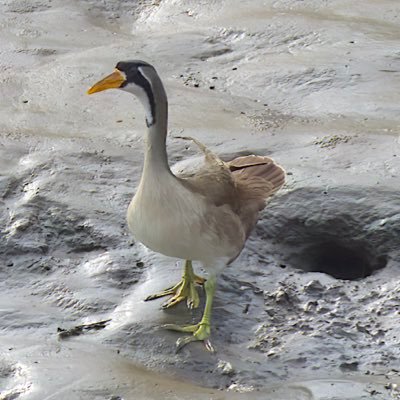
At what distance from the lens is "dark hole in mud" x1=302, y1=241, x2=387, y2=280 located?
6016 mm

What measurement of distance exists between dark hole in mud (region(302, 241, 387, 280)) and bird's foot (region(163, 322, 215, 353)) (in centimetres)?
103

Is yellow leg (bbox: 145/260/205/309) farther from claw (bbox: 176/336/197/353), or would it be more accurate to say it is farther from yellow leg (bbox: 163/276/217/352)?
claw (bbox: 176/336/197/353)

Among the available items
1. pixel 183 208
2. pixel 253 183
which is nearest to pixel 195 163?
pixel 253 183

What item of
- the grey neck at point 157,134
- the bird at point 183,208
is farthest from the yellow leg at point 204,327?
the grey neck at point 157,134

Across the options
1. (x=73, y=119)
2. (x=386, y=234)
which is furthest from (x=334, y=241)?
(x=73, y=119)

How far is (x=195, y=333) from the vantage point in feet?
16.8

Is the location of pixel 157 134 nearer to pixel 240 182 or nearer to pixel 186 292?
pixel 240 182

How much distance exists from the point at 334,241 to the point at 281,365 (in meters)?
1.33

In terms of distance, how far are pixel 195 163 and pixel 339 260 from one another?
1125mm

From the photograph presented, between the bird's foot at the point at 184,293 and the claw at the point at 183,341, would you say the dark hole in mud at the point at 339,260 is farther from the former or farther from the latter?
the claw at the point at 183,341

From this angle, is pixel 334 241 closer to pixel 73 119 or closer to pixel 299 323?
pixel 299 323

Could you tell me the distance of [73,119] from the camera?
7344mm

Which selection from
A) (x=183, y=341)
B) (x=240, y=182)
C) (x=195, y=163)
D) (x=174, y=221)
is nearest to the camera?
(x=174, y=221)

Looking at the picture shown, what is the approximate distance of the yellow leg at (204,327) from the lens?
5.08 meters
